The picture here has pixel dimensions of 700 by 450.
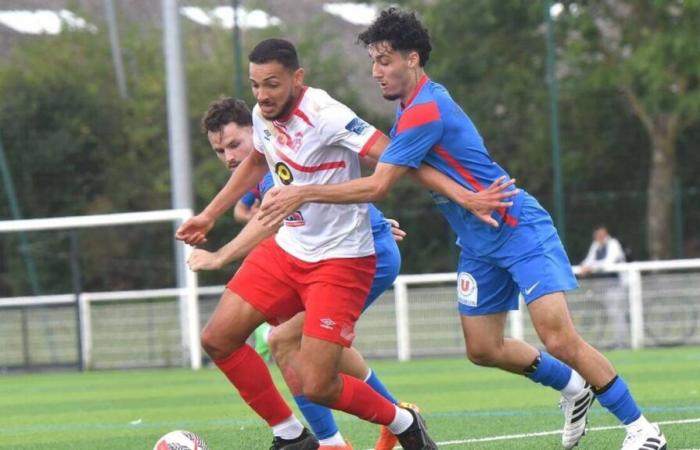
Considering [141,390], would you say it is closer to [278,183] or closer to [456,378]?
[456,378]

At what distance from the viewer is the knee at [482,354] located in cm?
729

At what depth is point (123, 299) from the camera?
1959cm

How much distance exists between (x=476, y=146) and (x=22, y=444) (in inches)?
153

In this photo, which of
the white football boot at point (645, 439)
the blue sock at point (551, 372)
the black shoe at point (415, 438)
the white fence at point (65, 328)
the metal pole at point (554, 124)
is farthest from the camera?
the metal pole at point (554, 124)

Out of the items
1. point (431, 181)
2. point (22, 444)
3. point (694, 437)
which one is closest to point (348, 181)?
point (431, 181)

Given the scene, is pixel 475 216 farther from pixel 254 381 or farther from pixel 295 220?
pixel 254 381

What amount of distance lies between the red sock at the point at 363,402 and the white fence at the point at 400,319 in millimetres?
11674

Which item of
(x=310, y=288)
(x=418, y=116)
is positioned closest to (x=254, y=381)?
(x=310, y=288)

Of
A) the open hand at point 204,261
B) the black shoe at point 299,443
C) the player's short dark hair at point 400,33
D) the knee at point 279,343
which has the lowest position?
the black shoe at point 299,443

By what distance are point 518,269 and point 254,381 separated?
1381 millimetres

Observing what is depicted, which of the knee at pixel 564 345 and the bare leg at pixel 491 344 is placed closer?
the knee at pixel 564 345

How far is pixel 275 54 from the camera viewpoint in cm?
681

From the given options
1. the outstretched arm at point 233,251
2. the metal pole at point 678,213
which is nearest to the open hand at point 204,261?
the outstretched arm at point 233,251

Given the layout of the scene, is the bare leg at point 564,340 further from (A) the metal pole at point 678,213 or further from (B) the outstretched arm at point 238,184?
(A) the metal pole at point 678,213
